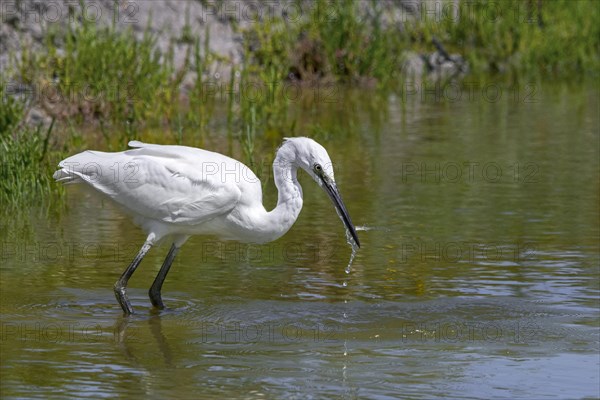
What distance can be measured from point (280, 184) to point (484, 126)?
6.99 metres

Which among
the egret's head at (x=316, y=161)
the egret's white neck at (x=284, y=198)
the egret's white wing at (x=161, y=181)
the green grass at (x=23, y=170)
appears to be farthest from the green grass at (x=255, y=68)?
the egret's head at (x=316, y=161)

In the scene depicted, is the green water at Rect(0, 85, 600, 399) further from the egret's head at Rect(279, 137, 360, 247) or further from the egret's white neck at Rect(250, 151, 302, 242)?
the egret's head at Rect(279, 137, 360, 247)

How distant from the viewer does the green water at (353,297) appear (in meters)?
5.75

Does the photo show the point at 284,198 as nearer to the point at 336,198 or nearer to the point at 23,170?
the point at 336,198

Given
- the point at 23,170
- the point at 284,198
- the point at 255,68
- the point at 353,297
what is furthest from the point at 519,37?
the point at 284,198

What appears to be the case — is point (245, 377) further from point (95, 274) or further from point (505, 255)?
point (505, 255)

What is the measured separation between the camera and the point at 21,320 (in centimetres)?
685

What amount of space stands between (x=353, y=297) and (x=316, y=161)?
928mm

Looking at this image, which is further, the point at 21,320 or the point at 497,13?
the point at 497,13

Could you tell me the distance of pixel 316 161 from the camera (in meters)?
6.77

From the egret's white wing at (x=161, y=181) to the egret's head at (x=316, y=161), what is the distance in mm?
345

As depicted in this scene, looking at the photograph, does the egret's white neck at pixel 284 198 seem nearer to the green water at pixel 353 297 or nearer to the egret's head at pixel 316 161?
the egret's head at pixel 316 161

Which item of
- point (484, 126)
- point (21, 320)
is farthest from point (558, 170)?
point (21, 320)

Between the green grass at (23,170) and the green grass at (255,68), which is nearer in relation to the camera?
the green grass at (23,170)
